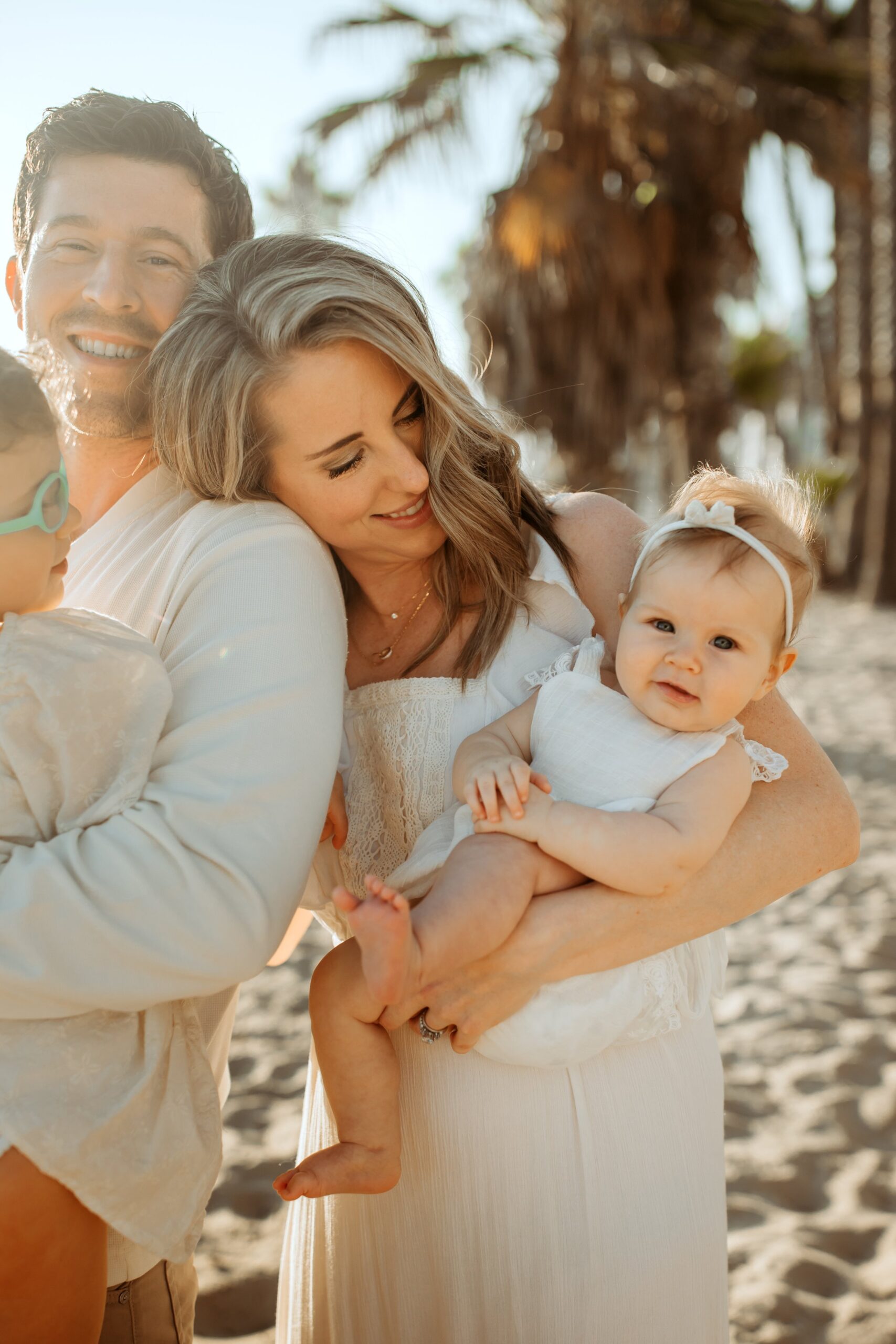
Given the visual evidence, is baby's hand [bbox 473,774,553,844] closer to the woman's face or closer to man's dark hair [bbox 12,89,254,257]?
the woman's face

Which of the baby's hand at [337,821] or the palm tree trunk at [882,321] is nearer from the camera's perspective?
the baby's hand at [337,821]

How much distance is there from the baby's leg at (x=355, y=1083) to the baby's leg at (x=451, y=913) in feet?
0.35

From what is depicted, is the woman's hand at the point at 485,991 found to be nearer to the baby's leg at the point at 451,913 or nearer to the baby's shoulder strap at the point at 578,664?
the baby's leg at the point at 451,913

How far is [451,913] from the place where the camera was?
5.19 ft

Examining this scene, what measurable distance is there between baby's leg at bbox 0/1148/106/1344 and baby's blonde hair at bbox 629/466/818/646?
132 cm

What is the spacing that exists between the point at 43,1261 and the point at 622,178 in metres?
12.9

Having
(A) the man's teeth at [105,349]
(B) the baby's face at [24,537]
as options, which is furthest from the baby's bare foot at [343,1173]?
(A) the man's teeth at [105,349]

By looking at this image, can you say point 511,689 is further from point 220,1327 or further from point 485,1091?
point 220,1327

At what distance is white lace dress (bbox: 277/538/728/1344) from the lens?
171 centimetres

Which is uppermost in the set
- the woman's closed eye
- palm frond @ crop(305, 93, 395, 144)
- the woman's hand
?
palm frond @ crop(305, 93, 395, 144)

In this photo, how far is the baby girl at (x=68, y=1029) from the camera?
132 centimetres

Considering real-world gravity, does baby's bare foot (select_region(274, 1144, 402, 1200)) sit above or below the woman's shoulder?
below

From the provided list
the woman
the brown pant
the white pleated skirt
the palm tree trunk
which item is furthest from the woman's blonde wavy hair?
the palm tree trunk

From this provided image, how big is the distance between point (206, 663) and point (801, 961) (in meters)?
4.01
